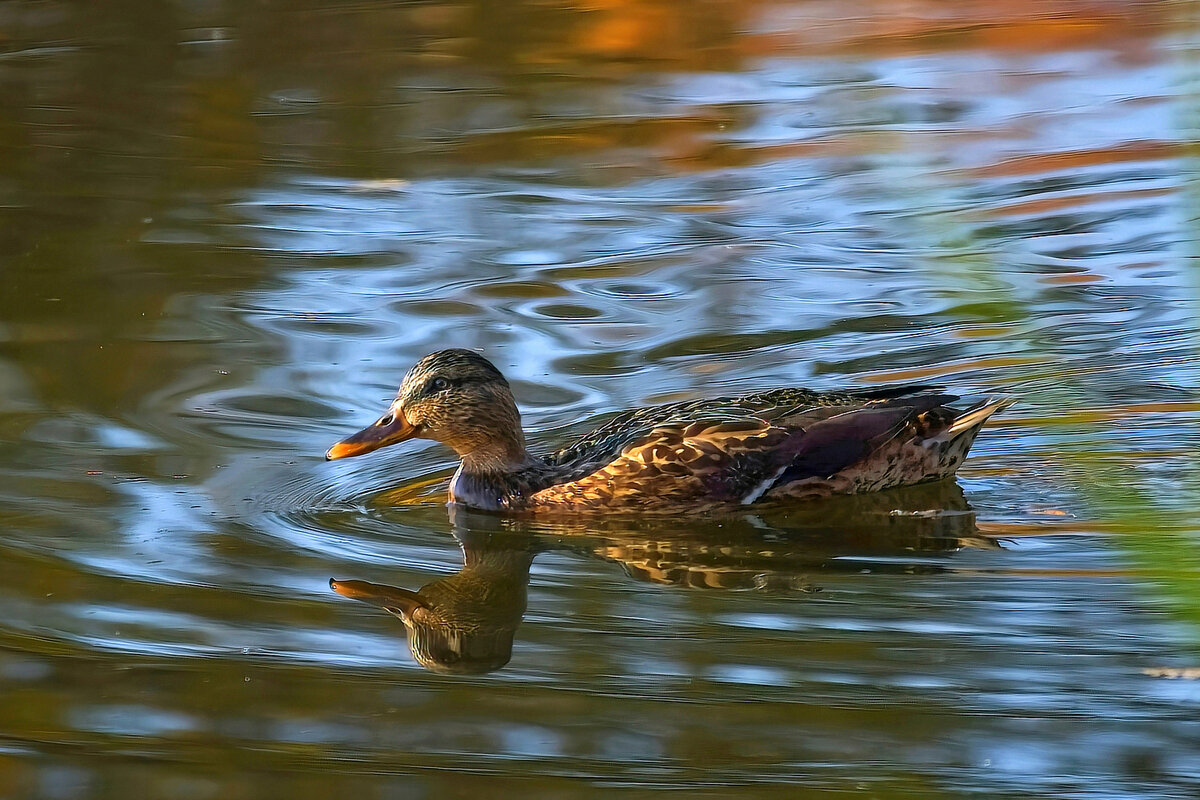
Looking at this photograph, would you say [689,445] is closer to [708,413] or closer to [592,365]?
[708,413]

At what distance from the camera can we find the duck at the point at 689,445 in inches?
263

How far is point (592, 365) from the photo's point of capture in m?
8.30

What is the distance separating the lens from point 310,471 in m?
7.11

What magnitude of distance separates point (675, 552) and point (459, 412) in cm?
116

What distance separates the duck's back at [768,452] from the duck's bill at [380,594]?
42.1 inches

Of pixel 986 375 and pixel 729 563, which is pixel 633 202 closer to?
pixel 986 375

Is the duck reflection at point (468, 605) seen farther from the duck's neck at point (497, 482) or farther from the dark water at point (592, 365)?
the duck's neck at point (497, 482)

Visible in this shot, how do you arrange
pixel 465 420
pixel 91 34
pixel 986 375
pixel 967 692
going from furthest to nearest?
pixel 91 34
pixel 986 375
pixel 465 420
pixel 967 692

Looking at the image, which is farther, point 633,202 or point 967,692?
point 633,202

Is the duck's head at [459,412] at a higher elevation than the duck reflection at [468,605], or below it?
higher

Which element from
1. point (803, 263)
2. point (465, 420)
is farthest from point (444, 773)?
point (803, 263)

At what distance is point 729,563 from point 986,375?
7.46ft

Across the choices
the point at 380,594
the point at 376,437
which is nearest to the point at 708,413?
the point at 376,437

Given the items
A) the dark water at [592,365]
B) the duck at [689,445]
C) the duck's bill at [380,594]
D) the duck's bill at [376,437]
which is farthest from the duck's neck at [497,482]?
the duck's bill at [380,594]
